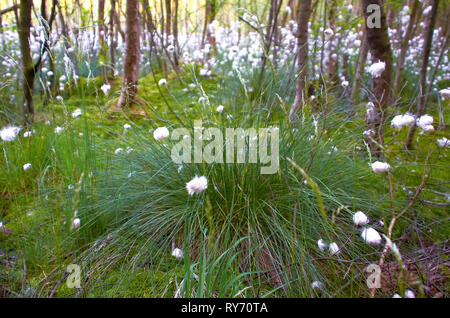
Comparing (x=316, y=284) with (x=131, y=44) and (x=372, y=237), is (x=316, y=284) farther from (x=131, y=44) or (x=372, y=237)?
(x=131, y=44)

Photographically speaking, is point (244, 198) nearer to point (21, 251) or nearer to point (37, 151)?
point (21, 251)

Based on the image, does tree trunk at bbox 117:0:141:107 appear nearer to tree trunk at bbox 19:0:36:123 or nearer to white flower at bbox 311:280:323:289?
tree trunk at bbox 19:0:36:123

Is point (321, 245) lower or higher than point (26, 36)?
lower

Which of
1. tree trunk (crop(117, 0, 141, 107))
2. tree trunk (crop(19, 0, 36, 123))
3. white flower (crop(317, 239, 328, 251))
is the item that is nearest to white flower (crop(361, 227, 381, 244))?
white flower (crop(317, 239, 328, 251))

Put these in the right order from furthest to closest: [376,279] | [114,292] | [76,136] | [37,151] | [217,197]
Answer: [37,151]
[76,136]
[217,197]
[114,292]
[376,279]

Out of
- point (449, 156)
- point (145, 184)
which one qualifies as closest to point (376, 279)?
point (145, 184)

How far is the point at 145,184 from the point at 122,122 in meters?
1.51

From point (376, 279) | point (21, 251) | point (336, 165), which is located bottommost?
point (21, 251)

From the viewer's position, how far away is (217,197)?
4.64 ft

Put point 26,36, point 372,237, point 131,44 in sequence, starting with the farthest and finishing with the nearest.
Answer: point 131,44
point 26,36
point 372,237

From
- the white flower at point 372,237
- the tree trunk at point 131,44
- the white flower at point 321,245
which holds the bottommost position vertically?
Result: the white flower at point 321,245

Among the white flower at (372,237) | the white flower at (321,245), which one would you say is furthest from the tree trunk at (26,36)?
the white flower at (372,237)

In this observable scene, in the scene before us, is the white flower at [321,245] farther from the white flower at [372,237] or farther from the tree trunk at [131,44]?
the tree trunk at [131,44]

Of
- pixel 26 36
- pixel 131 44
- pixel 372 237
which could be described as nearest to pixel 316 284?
pixel 372 237
